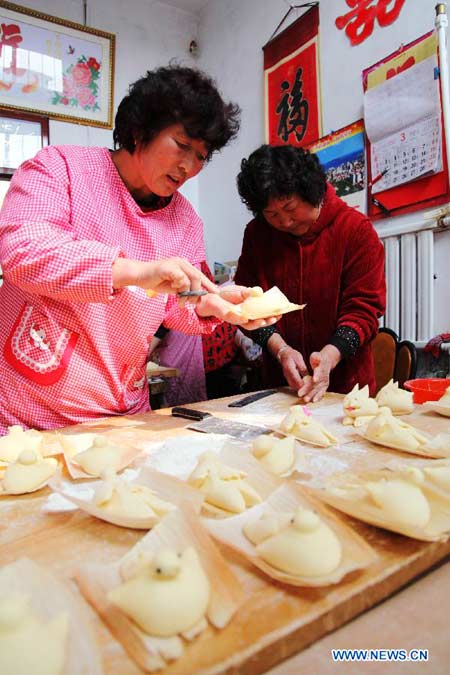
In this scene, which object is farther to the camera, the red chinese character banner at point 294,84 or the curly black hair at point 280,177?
the red chinese character banner at point 294,84

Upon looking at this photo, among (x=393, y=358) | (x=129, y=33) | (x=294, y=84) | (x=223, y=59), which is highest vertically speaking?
(x=129, y=33)

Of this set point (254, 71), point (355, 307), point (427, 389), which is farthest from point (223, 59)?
point (427, 389)

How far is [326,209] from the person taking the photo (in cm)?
203

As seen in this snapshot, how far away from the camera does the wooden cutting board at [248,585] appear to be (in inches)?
21.2

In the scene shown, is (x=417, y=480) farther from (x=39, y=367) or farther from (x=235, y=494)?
(x=39, y=367)

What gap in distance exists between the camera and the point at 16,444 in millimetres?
1157

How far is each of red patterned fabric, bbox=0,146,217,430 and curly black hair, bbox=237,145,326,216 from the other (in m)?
0.43

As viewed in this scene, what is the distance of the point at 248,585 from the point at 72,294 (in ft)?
2.70

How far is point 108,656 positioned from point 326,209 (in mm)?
1847

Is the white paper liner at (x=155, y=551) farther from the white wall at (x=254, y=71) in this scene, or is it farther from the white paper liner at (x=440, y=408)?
the white wall at (x=254, y=71)

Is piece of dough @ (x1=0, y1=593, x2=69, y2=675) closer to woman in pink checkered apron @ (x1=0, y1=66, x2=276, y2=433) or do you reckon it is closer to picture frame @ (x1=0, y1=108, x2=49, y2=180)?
woman in pink checkered apron @ (x1=0, y1=66, x2=276, y2=433)

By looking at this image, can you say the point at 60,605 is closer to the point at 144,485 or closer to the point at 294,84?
the point at 144,485

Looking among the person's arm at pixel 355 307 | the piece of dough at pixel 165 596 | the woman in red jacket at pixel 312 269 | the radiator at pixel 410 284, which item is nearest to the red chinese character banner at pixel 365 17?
the radiator at pixel 410 284

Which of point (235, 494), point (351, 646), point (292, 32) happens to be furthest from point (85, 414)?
point (292, 32)
